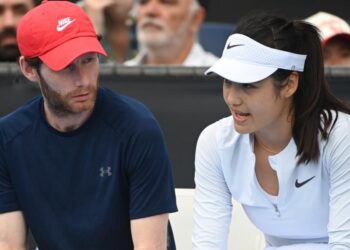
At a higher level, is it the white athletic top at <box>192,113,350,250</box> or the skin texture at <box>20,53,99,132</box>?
the skin texture at <box>20,53,99,132</box>

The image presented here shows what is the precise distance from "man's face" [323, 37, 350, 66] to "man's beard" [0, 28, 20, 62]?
151 centimetres

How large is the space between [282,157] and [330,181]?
15 cm

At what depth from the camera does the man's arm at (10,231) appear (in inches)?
102

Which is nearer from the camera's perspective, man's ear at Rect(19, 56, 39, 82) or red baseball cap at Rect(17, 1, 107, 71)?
red baseball cap at Rect(17, 1, 107, 71)

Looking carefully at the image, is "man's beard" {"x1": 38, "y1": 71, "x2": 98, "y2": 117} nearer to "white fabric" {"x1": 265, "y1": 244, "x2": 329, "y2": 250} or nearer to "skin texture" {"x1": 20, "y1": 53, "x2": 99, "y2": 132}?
"skin texture" {"x1": 20, "y1": 53, "x2": 99, "y2": 132}

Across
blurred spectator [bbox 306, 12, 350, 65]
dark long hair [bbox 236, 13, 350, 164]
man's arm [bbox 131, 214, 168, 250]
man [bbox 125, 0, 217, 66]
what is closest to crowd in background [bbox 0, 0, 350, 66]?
man [bbox 125, 0, 217, 66]

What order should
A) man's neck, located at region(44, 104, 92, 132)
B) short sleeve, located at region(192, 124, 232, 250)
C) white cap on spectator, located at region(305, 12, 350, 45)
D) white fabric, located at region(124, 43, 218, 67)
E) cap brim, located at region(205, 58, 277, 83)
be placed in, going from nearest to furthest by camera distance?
1. cap brim, located at region(205, 58, 277, 83)
2. man's neck, located at region(44, 104, 92, 132)
3. short sleeve, located at region(192, 124, 232, 250)
4. white cap on spectator, located at region(305, 12, 350, 45)
5. white fabric, located at region(124, 43, 218, 67)

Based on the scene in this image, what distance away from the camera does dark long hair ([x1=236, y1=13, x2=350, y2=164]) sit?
2455 mm

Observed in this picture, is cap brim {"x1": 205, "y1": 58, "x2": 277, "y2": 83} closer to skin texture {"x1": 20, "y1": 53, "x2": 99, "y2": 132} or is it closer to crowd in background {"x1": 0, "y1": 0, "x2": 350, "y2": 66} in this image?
skin texture {"x1": 20, "y1": 53, "x2": 99, "y2": 132}

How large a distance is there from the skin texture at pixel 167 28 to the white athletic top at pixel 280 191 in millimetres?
2052

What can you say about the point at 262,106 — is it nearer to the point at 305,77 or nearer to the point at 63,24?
the point at 305,77

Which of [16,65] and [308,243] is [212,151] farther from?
[16,65]

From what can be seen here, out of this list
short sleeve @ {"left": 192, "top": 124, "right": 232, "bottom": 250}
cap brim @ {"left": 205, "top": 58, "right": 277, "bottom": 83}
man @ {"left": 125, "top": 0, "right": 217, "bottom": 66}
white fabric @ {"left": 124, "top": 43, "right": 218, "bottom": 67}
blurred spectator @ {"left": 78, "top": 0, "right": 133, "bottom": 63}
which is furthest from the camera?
blurred spectator @ {"left": 78, "top": 0, "right": 133, "bottom": 63}

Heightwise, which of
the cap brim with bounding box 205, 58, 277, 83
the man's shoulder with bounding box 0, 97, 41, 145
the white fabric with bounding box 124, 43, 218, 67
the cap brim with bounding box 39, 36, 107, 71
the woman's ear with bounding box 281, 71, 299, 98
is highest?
the cap brim with bounding box 39, 36, 107, 71
